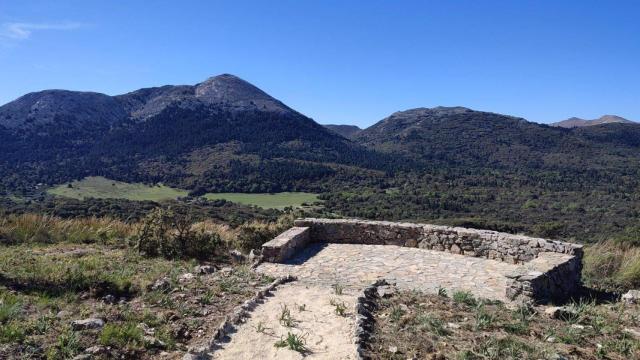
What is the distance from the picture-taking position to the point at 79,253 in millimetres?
10805

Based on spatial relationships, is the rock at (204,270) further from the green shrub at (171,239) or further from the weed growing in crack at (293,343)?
the weed growing in crack at (293,343)

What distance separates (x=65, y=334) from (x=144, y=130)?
380ft

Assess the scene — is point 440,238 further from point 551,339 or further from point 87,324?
point 87,324

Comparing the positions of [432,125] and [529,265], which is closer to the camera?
[529,265]

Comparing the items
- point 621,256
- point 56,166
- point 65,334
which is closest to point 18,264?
point 65,334

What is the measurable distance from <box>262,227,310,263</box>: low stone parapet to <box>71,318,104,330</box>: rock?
4.86m

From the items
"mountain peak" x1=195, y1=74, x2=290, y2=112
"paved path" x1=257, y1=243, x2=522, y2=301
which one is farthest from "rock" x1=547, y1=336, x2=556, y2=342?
"mountain peak" x1=195, y1=74, x2=290, y2=112

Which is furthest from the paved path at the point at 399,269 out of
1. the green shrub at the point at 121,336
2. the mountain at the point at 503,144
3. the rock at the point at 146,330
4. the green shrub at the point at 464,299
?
the mountain at the point at 503,144

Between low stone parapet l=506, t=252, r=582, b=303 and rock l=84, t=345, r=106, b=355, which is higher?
low stone parapet l=506, t=252, r=582, b=303

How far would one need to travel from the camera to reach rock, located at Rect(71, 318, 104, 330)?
598cm

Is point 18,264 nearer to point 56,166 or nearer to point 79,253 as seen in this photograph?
point 79,253

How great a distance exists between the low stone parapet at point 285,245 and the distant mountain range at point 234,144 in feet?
184

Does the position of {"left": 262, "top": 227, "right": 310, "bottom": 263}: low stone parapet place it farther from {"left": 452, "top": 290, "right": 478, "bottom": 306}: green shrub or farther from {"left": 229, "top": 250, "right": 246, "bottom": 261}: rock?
{"left": 452, "top": 290, "right": 478, "bottom": 306}: green shrub

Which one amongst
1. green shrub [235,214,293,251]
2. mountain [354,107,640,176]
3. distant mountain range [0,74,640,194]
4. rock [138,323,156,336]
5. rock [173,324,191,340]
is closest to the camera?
rock [138,323,156,336]
